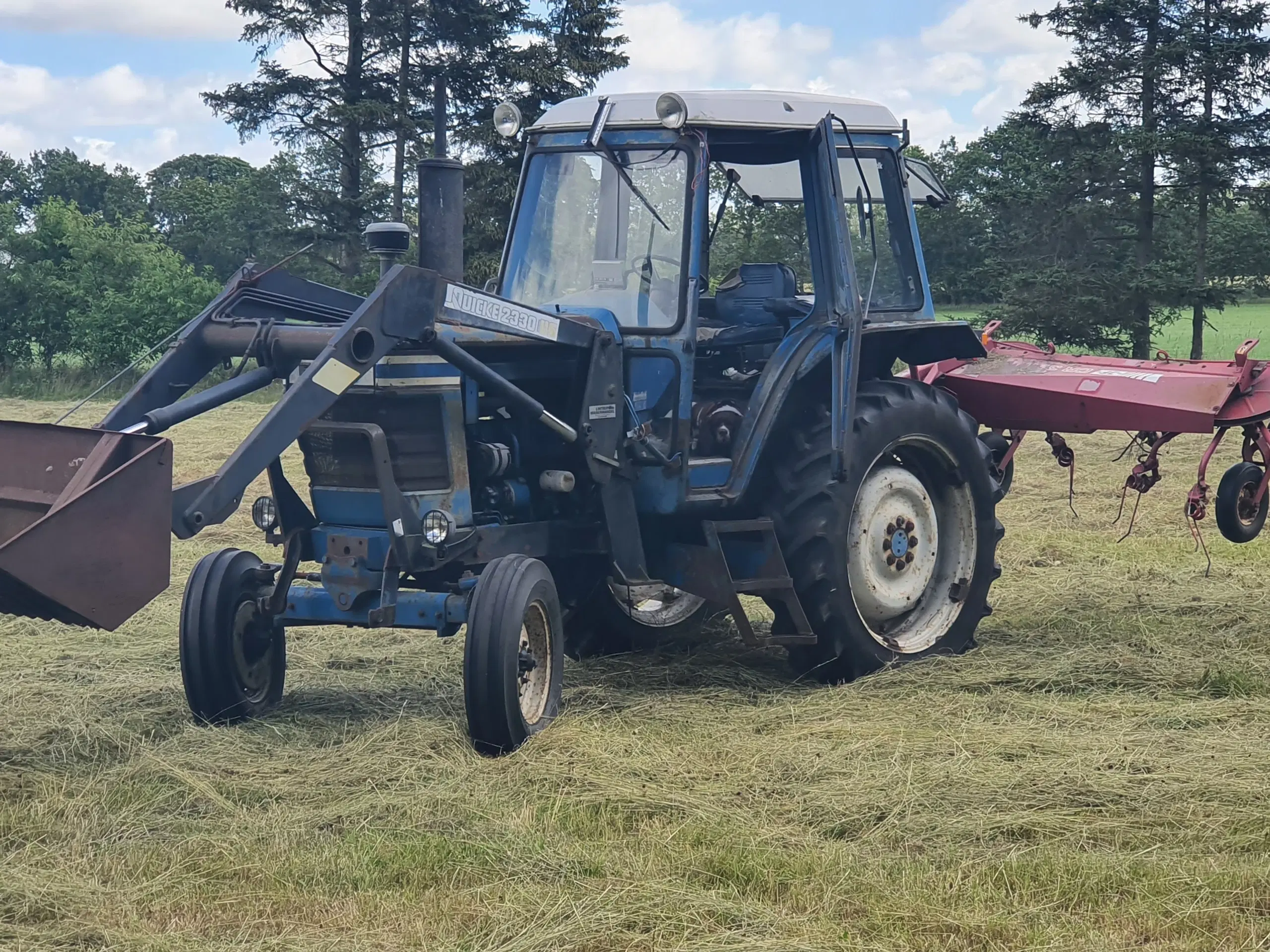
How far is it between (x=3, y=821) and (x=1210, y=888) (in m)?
3.63

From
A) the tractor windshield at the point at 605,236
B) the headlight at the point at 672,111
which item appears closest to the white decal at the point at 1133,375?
the tractor windshield at the point at 605,236

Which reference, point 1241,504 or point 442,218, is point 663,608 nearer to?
point 442,218

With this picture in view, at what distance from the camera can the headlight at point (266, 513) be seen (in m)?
6.17

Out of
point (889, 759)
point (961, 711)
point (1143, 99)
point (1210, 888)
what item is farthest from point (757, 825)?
point (1143, 99)

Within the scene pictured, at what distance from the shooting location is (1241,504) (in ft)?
26.1

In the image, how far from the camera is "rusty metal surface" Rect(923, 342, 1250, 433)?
7.79m

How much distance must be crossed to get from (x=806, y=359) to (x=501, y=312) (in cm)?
156

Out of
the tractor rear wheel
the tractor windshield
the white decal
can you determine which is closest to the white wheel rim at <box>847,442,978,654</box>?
the tractor rear wheel

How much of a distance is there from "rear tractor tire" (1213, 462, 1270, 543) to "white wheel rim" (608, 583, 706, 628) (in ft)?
8.98

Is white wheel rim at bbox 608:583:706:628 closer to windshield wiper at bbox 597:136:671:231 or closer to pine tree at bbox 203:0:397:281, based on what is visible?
windshield wiper at bbox 597:136:671:231

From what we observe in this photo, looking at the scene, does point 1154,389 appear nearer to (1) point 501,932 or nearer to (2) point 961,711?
(2) point 961,711

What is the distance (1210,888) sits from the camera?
4137mm

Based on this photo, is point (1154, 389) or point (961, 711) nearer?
point (961, 711)

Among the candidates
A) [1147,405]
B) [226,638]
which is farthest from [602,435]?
[1147,405]
